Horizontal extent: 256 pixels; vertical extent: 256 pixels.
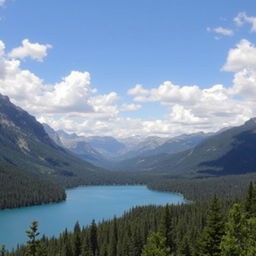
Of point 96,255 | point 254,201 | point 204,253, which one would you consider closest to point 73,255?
point 96,255

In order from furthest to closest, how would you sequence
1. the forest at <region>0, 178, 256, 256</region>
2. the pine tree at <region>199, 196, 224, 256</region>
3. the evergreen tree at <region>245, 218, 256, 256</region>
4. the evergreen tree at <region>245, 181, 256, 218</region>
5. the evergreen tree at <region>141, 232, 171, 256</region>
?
the evergreen tree at <region>245, 181, 256, 218</region> → the pine tree at <region>199, 196, 224, 256</region> → the evergreen tree at <region>245, 218, 256, 256</region> → the forest at <region>0, 178, 256, 256</region> → the evergreen tree at <region>141, 232, 171, 256</region>

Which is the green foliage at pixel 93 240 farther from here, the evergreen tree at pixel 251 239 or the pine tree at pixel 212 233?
the pine tree at pixel 212 233

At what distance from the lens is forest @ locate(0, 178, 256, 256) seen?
42.4 metres

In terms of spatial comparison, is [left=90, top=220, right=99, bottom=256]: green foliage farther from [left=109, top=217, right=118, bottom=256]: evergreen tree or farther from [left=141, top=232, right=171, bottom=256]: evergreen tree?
[left=141, top=232, right=171, bottom=256]: evergreen tree

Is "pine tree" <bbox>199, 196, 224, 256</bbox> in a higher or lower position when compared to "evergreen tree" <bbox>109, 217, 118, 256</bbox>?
higher

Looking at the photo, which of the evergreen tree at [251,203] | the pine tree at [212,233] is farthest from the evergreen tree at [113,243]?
the pine tree at [212,233]

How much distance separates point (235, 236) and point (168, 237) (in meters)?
36.8

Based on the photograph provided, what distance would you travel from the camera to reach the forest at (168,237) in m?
42.4

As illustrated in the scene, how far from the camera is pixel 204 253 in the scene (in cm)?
5034

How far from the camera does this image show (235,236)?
45188mm

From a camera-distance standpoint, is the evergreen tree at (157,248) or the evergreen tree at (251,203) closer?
the evergreen tree at (157,248)

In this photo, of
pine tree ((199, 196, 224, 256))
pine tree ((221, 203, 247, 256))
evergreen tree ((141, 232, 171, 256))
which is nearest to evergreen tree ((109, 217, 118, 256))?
pine tree ((199, 196, 224, 256))

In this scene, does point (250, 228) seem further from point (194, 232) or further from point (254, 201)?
point (194, 232)

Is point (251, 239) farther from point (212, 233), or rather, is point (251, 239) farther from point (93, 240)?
point (93, 240)
